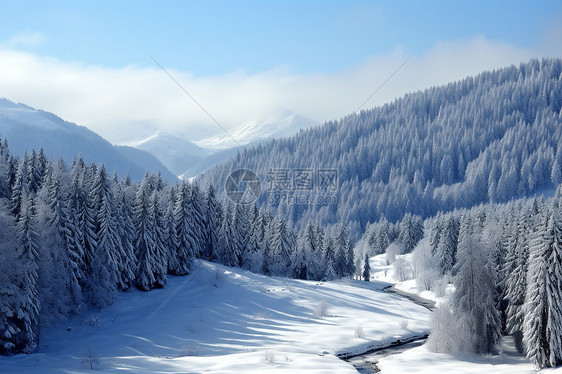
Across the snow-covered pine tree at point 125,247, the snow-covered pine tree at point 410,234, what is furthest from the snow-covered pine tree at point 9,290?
the snow-covered pine tree at point 410,234

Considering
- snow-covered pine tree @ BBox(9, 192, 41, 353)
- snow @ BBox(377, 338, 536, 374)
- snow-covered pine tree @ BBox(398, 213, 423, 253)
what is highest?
snow-covered pine tree @ BBox(398, 213, 423, 253)

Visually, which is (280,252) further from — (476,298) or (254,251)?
(476,298)

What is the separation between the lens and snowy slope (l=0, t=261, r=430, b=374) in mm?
34406

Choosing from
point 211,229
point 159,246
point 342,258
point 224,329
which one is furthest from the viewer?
point 342,258

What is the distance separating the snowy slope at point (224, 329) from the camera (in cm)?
3441

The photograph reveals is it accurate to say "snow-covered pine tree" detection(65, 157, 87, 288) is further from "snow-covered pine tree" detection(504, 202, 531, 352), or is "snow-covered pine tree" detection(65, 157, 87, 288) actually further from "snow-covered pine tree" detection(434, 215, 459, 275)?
"snow-covered pine tree" detection(434, 215, 459, 275)

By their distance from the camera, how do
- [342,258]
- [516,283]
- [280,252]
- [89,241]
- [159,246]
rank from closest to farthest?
[516,283]
[89,241]
[159,246]
[280,252]
[342,258]

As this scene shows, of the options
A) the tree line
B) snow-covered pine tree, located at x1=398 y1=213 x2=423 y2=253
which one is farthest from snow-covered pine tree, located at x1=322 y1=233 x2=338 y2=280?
the tree line

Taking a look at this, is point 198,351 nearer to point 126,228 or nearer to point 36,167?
point 126,228

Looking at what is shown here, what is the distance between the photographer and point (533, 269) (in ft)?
124

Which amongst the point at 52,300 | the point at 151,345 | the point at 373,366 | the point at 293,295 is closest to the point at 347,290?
the point at 293,295

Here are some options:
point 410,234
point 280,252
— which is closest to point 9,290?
point 280,252

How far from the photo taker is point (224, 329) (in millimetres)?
50594

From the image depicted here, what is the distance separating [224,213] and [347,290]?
1035 inches
